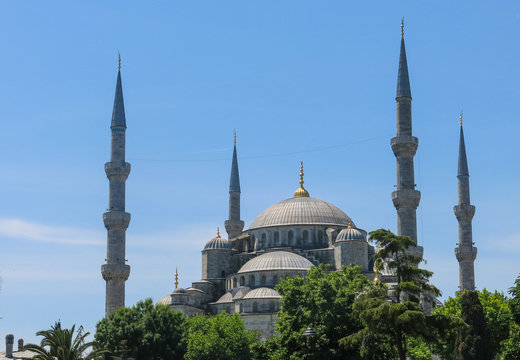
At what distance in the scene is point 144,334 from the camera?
162 ft

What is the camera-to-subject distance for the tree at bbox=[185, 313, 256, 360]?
4612cm

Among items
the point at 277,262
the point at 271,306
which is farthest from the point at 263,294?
the point at 277,262

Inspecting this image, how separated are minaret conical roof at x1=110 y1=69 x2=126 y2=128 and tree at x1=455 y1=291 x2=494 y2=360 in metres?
35.6

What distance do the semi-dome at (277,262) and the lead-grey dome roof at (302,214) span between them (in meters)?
5.52

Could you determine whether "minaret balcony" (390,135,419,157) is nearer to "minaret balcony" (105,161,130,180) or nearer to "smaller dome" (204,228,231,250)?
"smaller dome" (204,228,231,250)

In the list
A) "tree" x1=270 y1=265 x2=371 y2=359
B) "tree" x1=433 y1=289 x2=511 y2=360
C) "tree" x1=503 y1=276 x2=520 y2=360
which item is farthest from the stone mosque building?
"tree" x1=503 y1=276 x2=520 y2=360

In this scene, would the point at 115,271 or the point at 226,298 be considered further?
the point at 226,298

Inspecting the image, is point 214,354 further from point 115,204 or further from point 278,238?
point 278,238

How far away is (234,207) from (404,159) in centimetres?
2140

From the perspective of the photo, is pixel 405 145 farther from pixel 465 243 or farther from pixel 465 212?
pixel 465 243

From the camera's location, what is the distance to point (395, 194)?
59625 mm

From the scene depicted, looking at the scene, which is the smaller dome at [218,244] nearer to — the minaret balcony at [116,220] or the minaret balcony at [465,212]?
the minaret balcony at [116,220]

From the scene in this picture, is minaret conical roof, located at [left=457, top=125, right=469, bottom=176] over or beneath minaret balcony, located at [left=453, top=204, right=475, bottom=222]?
over

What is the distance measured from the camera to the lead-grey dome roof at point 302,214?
7156 centimetres
